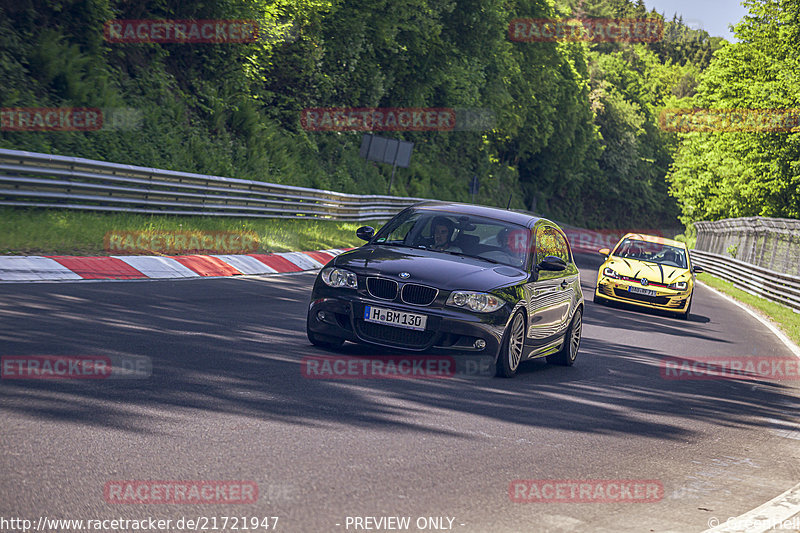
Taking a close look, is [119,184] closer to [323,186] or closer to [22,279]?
[22,279]

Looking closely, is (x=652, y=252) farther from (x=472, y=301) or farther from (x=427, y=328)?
(x=427, y=328)

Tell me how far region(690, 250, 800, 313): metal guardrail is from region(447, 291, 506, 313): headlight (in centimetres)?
1841

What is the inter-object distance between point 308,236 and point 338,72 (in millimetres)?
15965

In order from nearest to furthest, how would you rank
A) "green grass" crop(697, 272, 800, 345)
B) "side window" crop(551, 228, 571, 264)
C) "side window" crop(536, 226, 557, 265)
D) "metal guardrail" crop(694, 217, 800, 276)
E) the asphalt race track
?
the asphalt race track < "side window" crop(536, 226, 557, 265) < "side window" crop(551, 228, 571, 264) < "green grass" crop(697, 272, 800, 345) < "metal guardrail" crop(694, 217, 800, 276)

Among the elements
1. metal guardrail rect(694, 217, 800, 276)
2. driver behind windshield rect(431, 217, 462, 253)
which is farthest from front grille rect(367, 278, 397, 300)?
metal guardrail rect(694, 217, 800, 276)

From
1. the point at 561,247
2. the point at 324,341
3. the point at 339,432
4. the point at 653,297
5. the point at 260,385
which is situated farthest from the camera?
the point at 653,297

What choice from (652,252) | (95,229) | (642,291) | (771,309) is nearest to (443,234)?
(95,229)

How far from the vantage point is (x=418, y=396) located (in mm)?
7590

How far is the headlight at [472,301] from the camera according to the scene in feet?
27.8

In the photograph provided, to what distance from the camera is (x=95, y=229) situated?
1566cm

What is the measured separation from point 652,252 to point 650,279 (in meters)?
1.46

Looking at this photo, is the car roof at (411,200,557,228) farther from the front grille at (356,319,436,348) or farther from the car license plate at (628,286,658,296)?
the car license plate at (628,286,658,296)

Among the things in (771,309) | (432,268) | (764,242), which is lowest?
(771,309)

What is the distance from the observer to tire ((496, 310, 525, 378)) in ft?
28.7
